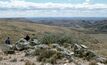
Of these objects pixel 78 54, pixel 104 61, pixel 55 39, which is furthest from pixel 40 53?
pixel 55 39

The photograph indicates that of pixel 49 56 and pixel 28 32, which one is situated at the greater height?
pixel 49 56

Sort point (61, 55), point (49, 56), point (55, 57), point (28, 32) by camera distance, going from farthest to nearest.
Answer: point (28, 32), point (61, 55), point (49, 56), point (55, 57)

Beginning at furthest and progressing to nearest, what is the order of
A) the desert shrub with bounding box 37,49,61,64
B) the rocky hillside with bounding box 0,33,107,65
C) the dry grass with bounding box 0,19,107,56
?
the dry grass with bounding box 0,19,107,56 < the desert shrub with bounding box 37,49,61,64 < the rocky hillside with bounding box 0,33,107,65

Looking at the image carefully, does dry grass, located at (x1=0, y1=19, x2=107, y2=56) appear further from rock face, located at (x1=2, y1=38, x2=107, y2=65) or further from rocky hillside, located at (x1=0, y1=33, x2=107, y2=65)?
rocky hillside, located at (x1=0, y1=33, x2=107, y2=65)

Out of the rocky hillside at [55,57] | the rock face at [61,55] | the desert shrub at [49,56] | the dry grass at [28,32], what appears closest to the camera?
the rocky hillside at [55,57]

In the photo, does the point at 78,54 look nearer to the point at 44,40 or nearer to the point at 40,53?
the point at 40,53

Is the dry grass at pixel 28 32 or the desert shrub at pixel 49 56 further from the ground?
the desert shrub at pixel 49 56

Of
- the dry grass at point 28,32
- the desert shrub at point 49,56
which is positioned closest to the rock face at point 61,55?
the desert shrub at point 49,56

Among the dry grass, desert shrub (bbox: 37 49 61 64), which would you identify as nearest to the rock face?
desert shrub (bbox: 37 49 61 64)

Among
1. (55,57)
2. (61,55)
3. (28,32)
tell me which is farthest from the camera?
(28,32)

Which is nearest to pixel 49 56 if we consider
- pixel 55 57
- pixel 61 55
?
pixel 55 57

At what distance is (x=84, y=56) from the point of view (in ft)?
66.2

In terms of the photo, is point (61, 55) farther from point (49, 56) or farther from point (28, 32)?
point (28, 32)

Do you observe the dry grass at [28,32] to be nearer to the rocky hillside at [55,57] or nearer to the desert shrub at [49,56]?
the rocky hillside at [55,57]
